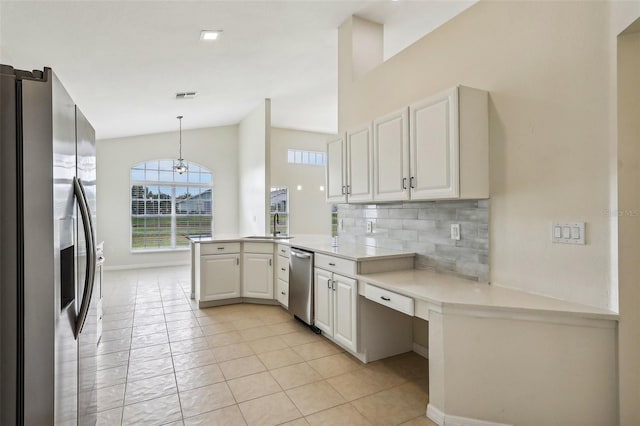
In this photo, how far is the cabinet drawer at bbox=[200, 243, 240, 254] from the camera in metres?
4.47

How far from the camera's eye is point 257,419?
83.0 inches

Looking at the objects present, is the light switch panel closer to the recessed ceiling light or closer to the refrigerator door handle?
the refrigerator door handle

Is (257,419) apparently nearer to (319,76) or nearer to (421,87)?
A: (421,87)

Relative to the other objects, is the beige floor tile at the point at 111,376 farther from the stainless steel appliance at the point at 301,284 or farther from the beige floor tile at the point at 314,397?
the stainless steel appliance at the point at 301,284

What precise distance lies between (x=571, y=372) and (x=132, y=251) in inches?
312

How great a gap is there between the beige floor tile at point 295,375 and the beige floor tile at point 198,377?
432 millimetres

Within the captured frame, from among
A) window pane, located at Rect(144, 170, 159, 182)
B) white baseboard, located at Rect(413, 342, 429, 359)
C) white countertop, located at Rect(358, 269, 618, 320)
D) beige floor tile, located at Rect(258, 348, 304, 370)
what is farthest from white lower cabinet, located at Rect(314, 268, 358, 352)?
window pane, located at Rect(144, 170, 159, 182)

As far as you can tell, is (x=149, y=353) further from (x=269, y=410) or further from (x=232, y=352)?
(x=269, y=410)

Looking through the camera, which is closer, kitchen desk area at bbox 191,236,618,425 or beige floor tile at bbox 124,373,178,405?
kitchen desk area at bbox 191,236,618,425

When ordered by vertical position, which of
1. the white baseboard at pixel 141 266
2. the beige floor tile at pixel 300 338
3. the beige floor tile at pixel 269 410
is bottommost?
the beige floor tile at pixel 269 410

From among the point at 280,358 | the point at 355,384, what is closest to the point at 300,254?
the point at 280,358

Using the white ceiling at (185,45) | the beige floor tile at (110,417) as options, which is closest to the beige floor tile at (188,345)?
the beige floor tile at (110,417)

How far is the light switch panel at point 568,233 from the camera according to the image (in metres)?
1.90

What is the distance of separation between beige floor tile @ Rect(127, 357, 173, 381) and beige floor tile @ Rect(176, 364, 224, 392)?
15cm
